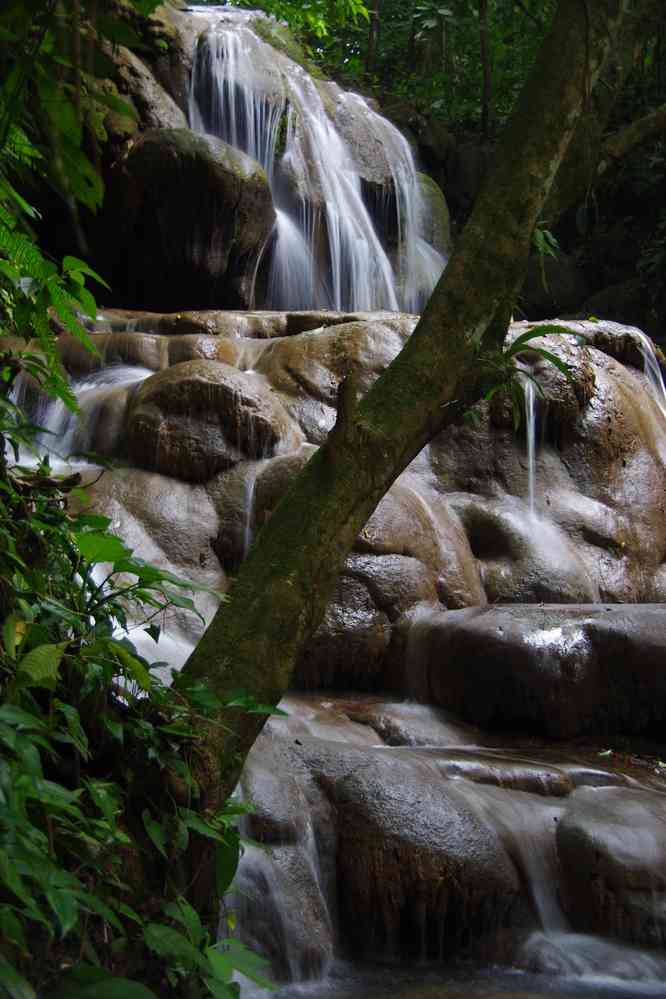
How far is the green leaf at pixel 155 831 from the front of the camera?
85.4 inches

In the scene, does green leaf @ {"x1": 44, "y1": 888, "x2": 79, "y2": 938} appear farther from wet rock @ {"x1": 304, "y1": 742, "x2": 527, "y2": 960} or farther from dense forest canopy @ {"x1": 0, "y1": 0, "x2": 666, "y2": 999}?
wet rock @ {"x1": 304, "y1": 742, "x2": 527, "y2": 960}

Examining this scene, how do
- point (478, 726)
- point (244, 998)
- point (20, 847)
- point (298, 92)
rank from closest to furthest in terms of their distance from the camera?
point (20, 847), point (244, 998), point (478, 726), point (298, 92)


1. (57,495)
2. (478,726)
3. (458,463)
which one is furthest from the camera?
(458,463)

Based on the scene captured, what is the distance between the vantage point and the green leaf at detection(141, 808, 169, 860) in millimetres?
2170

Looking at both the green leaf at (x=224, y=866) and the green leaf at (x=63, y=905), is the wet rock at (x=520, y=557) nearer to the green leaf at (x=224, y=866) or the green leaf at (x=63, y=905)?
the green leaf at (x=224, y=866)

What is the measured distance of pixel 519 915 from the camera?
4.05 meters

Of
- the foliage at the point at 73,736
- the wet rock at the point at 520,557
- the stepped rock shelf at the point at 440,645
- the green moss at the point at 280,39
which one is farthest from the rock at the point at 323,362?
the green moss at the point at 280,39

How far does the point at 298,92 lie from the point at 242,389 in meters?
7.96

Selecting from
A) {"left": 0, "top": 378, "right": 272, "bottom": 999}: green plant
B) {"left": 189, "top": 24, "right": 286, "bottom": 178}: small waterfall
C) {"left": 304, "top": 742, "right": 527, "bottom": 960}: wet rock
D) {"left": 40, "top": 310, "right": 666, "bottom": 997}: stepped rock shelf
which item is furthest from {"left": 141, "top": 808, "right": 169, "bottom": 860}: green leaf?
{"left": 189, "top": 24, "right": 286, "bottom": 178}: small waterfall

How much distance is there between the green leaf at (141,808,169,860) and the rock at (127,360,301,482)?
16.2 feet

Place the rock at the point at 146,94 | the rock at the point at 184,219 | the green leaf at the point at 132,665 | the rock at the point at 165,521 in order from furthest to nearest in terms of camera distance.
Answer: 1. the rock at the point at 146,94
2. the rock at the point at 184,219
3. the rock at the point at 165,521
4. the green leaf at the point at 132,665

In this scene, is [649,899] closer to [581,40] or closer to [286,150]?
[581,40]

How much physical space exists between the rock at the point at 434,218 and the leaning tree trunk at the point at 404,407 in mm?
11372

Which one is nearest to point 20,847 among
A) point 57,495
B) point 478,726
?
point 57,495
